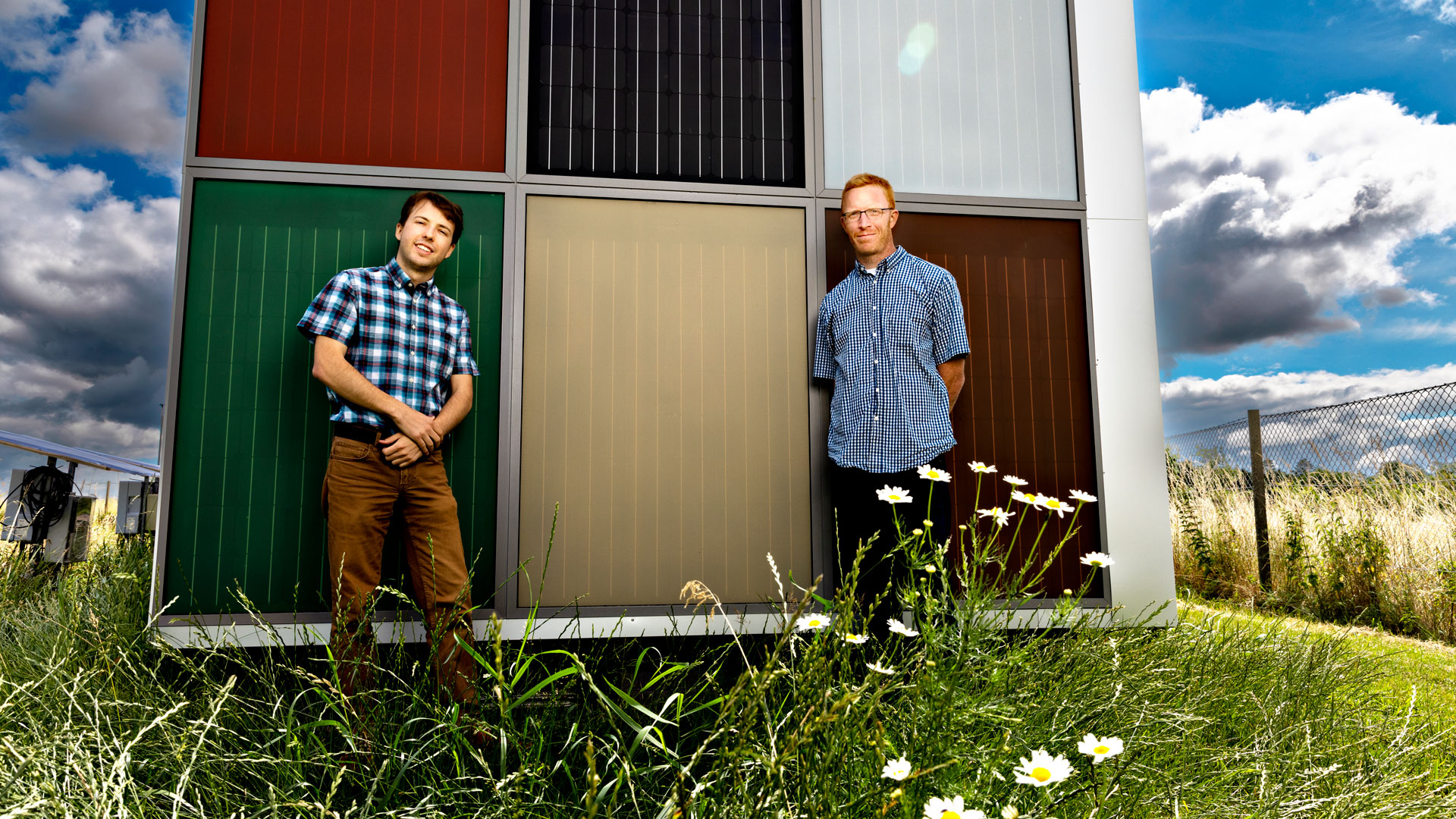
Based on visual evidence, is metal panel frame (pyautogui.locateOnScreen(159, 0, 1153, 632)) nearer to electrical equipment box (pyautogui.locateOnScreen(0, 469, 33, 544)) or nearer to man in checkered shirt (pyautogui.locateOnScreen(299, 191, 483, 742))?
man in checkered shirt (pyautogui.locateOnScreen(299, 191, 483, 742))

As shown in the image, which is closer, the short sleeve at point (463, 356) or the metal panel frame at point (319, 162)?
the short sleeve at point (463, 356)

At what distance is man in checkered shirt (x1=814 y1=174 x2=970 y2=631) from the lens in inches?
99.3

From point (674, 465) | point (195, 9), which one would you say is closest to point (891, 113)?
point (674, 465)

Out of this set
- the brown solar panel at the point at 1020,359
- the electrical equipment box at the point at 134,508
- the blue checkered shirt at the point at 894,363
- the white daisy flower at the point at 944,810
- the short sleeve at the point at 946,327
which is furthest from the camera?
the electrical equipment box at the point at 134,508

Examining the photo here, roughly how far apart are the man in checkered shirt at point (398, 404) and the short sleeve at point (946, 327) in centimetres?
166

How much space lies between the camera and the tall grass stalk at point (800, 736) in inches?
41.3

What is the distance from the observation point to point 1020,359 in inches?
126

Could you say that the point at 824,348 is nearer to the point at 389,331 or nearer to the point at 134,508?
the point at 389,331

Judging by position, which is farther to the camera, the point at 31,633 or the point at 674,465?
the point at 674,465

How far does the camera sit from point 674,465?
117 inches

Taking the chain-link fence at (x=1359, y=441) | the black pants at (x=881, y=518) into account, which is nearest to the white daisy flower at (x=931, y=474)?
Answer: the black pants at (x=881, y=518)

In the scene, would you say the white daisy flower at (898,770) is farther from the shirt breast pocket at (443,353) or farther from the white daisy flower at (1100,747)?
the shirt breast pocket at (443,353)

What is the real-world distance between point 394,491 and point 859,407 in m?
1.57

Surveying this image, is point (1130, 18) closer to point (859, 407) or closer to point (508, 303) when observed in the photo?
point (859, 407)
